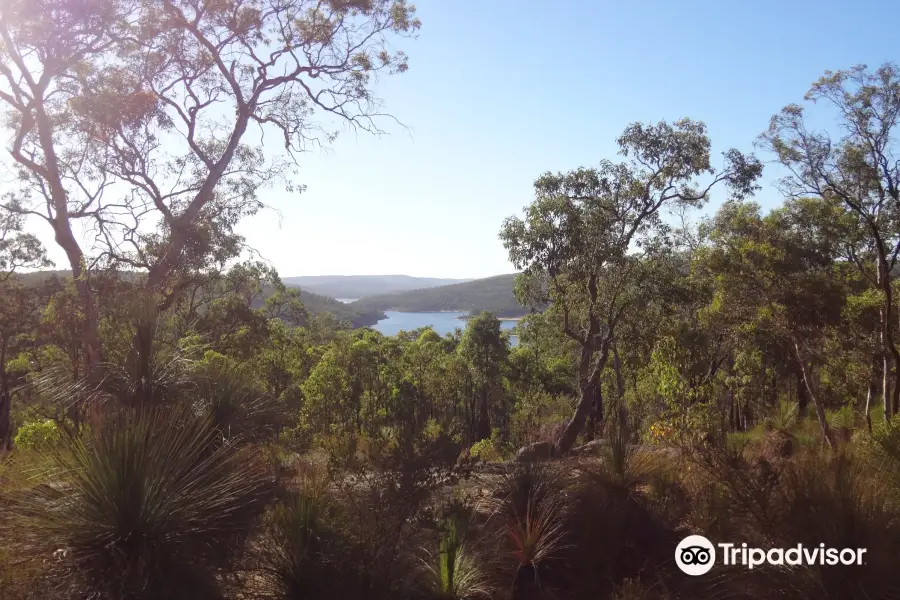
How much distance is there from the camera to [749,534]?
170 inches

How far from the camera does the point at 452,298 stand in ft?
359

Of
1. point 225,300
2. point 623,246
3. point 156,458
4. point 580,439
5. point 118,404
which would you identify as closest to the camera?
point 156,458

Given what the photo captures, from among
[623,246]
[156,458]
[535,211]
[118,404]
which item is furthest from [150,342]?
[623,246]

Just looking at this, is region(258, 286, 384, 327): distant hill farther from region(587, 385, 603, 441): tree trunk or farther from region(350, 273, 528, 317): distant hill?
region(587, 385, 603, 441): tree trunk

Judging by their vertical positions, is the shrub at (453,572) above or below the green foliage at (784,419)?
above

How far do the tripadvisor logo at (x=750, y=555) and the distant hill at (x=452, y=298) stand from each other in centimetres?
7446

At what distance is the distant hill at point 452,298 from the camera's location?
93.9 m

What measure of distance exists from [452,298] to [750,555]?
105148 mm

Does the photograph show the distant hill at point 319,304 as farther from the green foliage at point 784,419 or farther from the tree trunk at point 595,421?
the green foliage at point 784,419

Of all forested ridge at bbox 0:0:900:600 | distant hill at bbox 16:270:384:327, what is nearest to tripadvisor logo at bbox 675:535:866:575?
forested ridge at bbox 0:0:900:600

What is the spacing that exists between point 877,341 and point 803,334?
1.60 metres

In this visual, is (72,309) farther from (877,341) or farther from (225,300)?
(877,341)

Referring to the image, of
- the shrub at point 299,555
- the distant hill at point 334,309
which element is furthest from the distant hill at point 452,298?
the shrub at point 299,555

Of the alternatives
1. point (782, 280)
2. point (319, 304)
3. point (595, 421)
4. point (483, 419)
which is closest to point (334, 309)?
point (319, 304)
